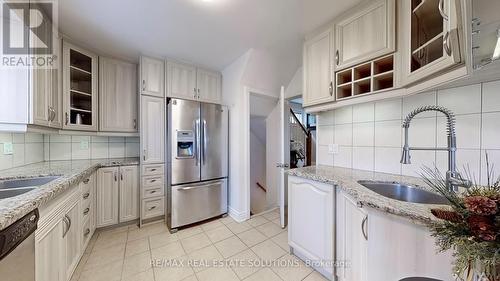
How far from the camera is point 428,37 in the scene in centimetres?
107

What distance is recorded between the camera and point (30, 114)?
1369mm

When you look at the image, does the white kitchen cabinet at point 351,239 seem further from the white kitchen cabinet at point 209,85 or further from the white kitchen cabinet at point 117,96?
the white kitchen cabinet at point 117,96

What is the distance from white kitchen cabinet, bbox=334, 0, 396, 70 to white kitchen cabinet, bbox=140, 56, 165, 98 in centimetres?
218

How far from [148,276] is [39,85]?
1.86m

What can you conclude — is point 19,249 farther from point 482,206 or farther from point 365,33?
point 365,33

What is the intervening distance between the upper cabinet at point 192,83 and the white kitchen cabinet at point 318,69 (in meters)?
1.50

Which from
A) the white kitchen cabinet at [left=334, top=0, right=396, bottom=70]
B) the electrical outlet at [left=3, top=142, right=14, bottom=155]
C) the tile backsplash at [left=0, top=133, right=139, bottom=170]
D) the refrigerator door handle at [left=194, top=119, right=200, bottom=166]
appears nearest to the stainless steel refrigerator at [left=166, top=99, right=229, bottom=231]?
the refrigerator door handle at [left=194, top=119, right=200, bottom=166]

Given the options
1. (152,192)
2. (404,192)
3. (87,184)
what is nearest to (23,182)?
(87,184)

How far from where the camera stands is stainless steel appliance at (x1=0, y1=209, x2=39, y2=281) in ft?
2.17

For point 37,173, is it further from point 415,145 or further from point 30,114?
point 415,145

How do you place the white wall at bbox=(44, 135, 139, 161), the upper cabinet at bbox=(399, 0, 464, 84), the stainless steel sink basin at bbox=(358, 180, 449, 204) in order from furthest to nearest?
the white wall at bbox=(44, 135, 139, 161) → the stainless steel sink basin at bbox=(358, 180, 449, 204) → the upper cabinet at bbox=(399, 0, 464, 84)

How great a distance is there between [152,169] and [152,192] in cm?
31

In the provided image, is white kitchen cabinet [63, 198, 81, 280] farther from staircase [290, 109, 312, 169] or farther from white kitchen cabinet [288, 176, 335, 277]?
staircase [290, 109, 312, 169]

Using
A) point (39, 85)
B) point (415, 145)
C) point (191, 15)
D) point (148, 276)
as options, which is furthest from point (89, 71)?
point (415, 145)
